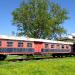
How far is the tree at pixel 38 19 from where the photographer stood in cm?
6275

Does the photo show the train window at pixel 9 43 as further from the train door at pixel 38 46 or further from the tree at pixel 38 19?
the tree at pixel 38 19

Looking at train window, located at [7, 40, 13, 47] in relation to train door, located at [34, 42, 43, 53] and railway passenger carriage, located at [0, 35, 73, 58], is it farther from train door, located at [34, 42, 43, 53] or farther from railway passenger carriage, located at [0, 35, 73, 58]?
train door, located at [34, 42, 43, 53]

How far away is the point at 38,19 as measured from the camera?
6306 centimetres

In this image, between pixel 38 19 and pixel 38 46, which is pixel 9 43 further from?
pixel 38 19

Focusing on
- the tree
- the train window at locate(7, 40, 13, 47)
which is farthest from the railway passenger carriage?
the tree

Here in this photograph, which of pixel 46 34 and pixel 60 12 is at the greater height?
pixel 60 12

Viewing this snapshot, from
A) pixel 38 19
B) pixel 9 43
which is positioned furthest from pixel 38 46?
pixel 38 19

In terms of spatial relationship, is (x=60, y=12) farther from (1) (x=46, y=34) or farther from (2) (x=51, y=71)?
(2) (x=51, y=71)

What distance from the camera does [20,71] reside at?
2009 centimetres

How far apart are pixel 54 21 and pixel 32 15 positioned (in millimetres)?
6072

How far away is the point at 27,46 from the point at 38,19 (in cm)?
2880

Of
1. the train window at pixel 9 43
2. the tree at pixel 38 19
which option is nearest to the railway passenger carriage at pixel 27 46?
the train window at pixel 9 43

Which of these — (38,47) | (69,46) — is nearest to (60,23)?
(69,46)

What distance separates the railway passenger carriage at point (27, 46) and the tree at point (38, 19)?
18.6m
